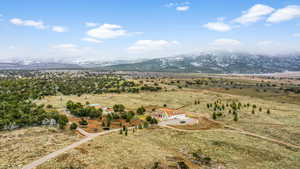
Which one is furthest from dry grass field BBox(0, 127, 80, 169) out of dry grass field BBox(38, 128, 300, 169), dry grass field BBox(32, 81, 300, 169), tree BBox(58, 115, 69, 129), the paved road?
dry grass field BBox(32, 81, 300, 169)

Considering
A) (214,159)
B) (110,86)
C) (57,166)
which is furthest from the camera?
(110,86)

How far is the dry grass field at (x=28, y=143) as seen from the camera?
40.0 metres

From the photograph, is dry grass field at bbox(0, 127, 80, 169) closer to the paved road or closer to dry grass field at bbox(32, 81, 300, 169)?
the paved road

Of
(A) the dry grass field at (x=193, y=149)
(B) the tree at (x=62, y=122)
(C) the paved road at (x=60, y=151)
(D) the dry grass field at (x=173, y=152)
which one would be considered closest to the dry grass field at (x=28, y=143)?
(C) the paved road at (x=60, y=151)

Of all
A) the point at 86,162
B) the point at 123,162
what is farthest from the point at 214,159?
the point at 86,162

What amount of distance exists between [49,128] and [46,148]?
2059cm

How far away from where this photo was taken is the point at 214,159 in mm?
46688

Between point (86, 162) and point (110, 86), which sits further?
point (110, 86)

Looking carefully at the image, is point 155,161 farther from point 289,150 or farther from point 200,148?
point 289,150

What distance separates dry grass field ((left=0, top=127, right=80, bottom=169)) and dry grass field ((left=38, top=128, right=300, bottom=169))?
224 inches

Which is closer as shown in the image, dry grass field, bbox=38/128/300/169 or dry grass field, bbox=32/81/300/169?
dry grass field, bbox=38/128/300/169

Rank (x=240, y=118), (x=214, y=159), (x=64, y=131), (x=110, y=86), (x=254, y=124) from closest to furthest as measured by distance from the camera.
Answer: (x=214, y=159) → (x=64, y=131) → (x=254, y=124) → (x=240, y=118) → (x=110, y=86)

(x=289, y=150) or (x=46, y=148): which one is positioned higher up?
(x=46, y=148)

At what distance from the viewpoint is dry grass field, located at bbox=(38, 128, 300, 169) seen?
4141 cm
